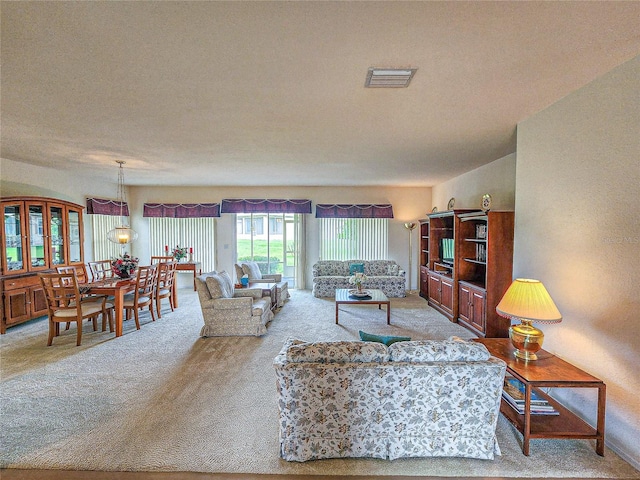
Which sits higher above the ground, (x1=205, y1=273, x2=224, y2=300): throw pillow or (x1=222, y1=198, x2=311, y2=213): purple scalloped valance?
(x1=222, y1=198, x2=311, y2=213): purple scalloped valance

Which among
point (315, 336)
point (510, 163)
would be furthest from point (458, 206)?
point (315, 336)

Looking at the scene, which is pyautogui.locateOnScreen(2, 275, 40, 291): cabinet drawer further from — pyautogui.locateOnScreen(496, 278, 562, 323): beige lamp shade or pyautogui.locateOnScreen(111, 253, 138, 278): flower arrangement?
pyautogui.locateOnScreen(496, 278, 562, 323): beige lamp shade

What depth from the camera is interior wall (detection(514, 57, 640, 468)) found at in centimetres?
211

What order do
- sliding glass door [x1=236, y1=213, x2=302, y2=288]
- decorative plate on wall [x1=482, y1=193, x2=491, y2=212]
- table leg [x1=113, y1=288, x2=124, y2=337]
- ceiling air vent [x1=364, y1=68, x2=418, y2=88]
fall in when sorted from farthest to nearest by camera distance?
sliding glass door [x1=236, y1=213, x2=302, y2=288] < decorative plate on wall [x1=482, y1=193, x2=491, y2=212] < table leg [x1=113, y1=288, x2=124, y2=337] < ceiling air vent [x1=364, y1=68, x2=418, y2=88]

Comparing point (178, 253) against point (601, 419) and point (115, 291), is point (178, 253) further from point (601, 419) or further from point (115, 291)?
point (601, 419)

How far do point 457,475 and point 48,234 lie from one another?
6774 millimetres

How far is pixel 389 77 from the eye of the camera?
2.31m

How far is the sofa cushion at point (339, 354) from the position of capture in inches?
81.7

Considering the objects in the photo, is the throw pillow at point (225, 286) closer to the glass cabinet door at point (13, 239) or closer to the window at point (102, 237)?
the glass cabinet door at point (13, 239)

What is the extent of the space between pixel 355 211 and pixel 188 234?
182 inches

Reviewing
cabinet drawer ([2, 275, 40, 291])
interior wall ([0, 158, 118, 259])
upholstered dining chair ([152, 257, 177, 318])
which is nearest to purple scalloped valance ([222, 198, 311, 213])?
upholstered dining chair ([152, 257, 177, 318])

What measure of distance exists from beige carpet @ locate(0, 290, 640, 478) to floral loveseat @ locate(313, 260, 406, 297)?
2.44 meters

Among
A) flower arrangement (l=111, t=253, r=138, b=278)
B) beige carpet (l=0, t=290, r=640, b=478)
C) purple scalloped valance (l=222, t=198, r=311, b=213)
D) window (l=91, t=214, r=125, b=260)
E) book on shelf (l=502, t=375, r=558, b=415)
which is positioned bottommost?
beige carpet (l=0, t=290, r=640, b=478)

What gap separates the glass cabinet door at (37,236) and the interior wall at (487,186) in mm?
7816
